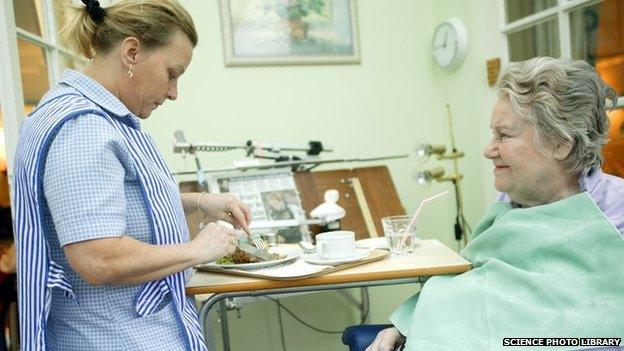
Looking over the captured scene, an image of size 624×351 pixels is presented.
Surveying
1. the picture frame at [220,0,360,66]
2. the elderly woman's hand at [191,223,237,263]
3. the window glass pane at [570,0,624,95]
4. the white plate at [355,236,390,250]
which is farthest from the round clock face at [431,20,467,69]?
the elderly woman's hand at [191,223,237,263]

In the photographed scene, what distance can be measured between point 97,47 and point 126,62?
2.5 inches

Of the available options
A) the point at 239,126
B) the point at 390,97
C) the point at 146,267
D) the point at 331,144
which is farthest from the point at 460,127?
the point at 146,267

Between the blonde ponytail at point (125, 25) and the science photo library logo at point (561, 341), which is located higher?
the blonde ponytail at point (125, 25)

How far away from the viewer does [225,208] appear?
4.15ft

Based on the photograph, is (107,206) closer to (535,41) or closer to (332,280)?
(332,280)

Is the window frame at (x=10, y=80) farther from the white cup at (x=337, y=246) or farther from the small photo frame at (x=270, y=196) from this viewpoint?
the white cup at (x=337, y=246)

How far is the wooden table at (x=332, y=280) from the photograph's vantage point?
1.05m

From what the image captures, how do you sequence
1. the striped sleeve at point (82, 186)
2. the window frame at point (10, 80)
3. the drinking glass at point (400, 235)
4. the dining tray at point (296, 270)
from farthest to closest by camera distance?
1. the window frame at point (10, 80)
2. the drinking glass at point (400, 235)
3. the dining tray at point (296, 270)
4. the striped sleeve at point (82, 186)

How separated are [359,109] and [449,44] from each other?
551mm

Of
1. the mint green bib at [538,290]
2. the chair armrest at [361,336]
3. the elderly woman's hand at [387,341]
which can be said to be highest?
the mint green bib at [538,290]

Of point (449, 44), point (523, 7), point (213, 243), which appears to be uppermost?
point (523, 7)

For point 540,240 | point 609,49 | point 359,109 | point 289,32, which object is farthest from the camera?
point 359,109

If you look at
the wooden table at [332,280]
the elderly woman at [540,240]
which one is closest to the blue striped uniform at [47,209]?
the wooden table at [332,280]

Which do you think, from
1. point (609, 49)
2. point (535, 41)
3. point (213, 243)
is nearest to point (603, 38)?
point (609, 49)
